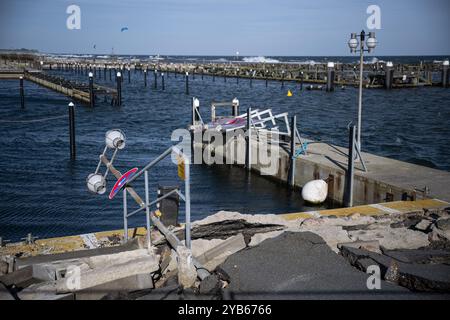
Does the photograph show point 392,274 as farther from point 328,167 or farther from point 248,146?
point 248,146

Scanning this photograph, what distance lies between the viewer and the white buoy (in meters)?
15.3

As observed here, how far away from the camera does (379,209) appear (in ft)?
34.6

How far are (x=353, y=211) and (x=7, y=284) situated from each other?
671cm

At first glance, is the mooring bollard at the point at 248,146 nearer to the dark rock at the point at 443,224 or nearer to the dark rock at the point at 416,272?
the dark rock at the point at 443,224

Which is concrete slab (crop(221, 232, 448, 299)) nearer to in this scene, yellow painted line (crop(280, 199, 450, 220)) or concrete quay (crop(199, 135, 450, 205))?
yellow painted line (crop(280, 199, 450, 220))

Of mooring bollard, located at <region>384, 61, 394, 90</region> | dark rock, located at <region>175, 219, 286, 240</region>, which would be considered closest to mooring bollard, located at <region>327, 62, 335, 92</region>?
mooring bollard, located at <region>384, 61, 394, 90</region>

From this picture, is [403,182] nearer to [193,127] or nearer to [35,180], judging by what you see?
[193,127]

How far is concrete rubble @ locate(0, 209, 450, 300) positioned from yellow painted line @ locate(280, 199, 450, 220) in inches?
60.5

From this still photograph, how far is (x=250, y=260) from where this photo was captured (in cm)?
691

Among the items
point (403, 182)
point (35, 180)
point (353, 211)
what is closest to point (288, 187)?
point (403, 182)

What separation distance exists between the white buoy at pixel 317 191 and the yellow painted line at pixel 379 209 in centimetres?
414

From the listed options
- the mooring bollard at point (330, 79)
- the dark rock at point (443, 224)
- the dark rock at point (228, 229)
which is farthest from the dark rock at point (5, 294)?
the mooring bollard at point (330, 79)

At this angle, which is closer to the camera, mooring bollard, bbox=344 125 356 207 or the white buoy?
mooring bollard, bbox=344 125 356 207
